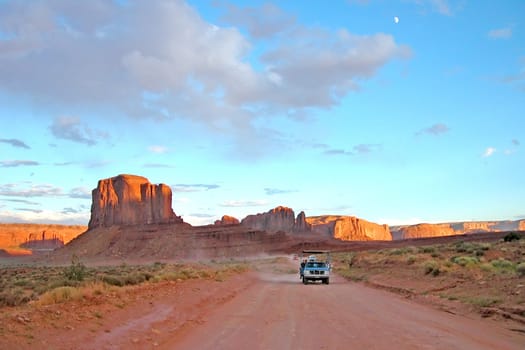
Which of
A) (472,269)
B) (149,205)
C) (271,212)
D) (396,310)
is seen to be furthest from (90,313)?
(271,212)

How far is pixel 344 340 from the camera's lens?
408 inches

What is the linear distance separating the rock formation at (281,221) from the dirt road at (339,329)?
154049mm

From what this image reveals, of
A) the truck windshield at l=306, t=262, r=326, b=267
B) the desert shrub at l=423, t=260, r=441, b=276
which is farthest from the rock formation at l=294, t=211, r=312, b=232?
the desert shrub at l=423, t=260, r=441, b=276

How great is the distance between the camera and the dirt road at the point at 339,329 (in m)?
9.89

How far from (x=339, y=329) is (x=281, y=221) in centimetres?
16761

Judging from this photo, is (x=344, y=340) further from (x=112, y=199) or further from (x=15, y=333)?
(x=112, y=199)

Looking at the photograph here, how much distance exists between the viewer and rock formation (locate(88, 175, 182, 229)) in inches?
5364

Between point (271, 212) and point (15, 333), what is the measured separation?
176692 mm

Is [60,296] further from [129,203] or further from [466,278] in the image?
[129,203]

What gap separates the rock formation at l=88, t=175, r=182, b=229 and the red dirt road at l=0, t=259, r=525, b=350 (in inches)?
4724

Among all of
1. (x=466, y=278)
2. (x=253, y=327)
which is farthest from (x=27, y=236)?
(x=253, y=327)

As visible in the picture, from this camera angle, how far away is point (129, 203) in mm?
138625

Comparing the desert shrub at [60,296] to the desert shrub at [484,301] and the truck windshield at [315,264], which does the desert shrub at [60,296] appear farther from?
the truck windshield at [315,264]

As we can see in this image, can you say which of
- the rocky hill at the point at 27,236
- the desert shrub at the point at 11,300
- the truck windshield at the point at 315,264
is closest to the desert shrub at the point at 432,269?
the truck windshield at the point at 315,264
